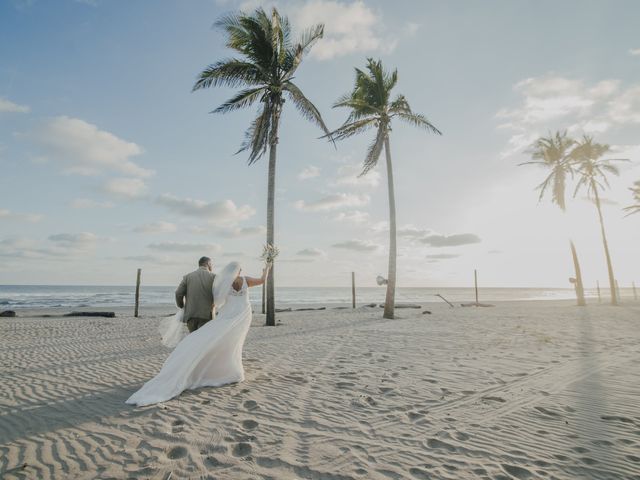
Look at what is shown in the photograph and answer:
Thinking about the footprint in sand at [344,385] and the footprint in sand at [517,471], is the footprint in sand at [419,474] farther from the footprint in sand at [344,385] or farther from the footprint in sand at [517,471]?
the footprint in sand at [344,385]

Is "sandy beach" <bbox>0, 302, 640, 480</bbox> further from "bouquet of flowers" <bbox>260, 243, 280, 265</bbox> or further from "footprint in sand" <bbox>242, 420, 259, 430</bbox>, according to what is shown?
"bouquet of flowers" <bbox>260, 243, 280, 265</bbox>

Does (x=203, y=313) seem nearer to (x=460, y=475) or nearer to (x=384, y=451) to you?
(x=384, y=451)

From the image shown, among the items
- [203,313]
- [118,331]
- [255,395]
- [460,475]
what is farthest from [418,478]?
[118,331]

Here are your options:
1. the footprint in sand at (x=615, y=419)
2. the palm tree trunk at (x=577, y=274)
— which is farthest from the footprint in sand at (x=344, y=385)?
the palm tree trunk at (x=577, y=274)

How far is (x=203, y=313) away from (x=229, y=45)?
12.8 metres

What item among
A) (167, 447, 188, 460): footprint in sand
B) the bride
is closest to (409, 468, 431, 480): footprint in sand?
(167, 447, 188, 460): footprint in sand

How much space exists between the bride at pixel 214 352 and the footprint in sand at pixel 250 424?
1393 mm

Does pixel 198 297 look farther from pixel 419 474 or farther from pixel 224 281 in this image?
pixel 419 474

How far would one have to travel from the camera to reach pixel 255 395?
4.82 meters

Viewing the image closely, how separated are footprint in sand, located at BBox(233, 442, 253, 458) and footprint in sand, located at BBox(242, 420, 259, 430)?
39 centimetres

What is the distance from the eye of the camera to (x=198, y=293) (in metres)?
5.96

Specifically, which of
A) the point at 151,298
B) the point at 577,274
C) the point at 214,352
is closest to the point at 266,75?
the point at 214,352

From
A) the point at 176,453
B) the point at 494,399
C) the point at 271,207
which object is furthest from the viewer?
the point at 271,207

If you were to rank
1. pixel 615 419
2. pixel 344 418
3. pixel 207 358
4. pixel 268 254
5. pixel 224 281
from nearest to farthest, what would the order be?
pixel 615 419, pixel 344 418, pixel 207 358, pixel 224 281, pixel 268 254
